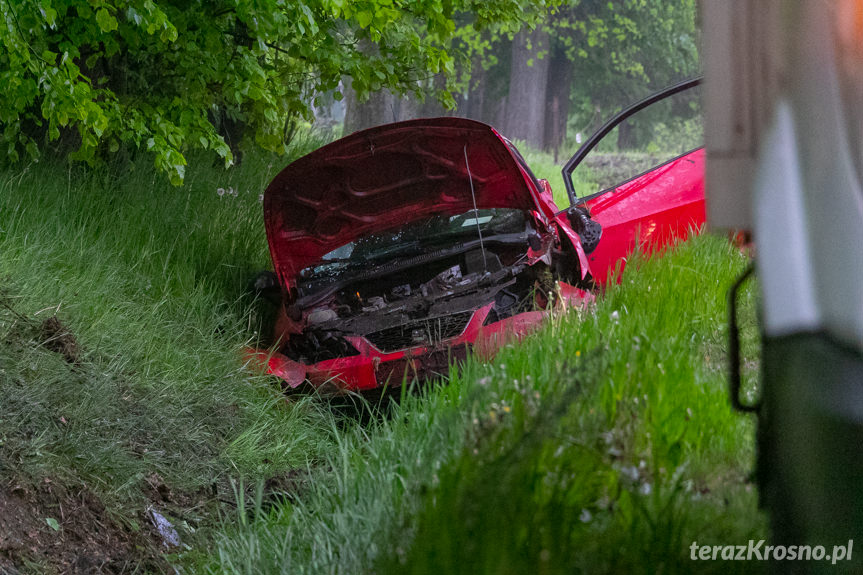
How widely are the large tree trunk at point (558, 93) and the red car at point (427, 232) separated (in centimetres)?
2401

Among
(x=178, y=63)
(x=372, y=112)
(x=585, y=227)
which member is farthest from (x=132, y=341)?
(x=372, y=112)

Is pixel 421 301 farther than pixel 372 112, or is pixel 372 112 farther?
pixel 372 112

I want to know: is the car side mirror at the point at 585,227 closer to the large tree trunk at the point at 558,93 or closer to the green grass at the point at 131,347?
the green grass at the point at 131,347

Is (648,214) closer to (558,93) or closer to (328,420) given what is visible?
(328,420)

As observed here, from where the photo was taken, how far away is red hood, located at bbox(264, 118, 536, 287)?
19.9 feet

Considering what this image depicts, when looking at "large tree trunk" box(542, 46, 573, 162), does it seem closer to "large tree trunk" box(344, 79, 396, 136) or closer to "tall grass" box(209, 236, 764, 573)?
"large tree trunk" box(344, 79, 396, 136)

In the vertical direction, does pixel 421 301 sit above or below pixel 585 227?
below

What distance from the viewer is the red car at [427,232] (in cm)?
576

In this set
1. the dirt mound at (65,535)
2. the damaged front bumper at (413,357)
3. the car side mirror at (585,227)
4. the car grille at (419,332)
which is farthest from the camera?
the car side mirror at (585,227)

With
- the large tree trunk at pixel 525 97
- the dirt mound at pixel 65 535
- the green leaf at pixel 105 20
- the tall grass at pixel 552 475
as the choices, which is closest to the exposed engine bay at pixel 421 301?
the tall grass at pixel 552 475

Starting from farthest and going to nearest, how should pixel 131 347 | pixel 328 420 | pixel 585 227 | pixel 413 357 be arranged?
1. pixel 585 227
2. pixel 328 420
3. pixel 131 347
4. pixel 413 357

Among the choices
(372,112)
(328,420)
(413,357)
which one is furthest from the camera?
(372,112)

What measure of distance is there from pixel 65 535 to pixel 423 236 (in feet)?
11.3

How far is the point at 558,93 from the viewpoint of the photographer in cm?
3112
